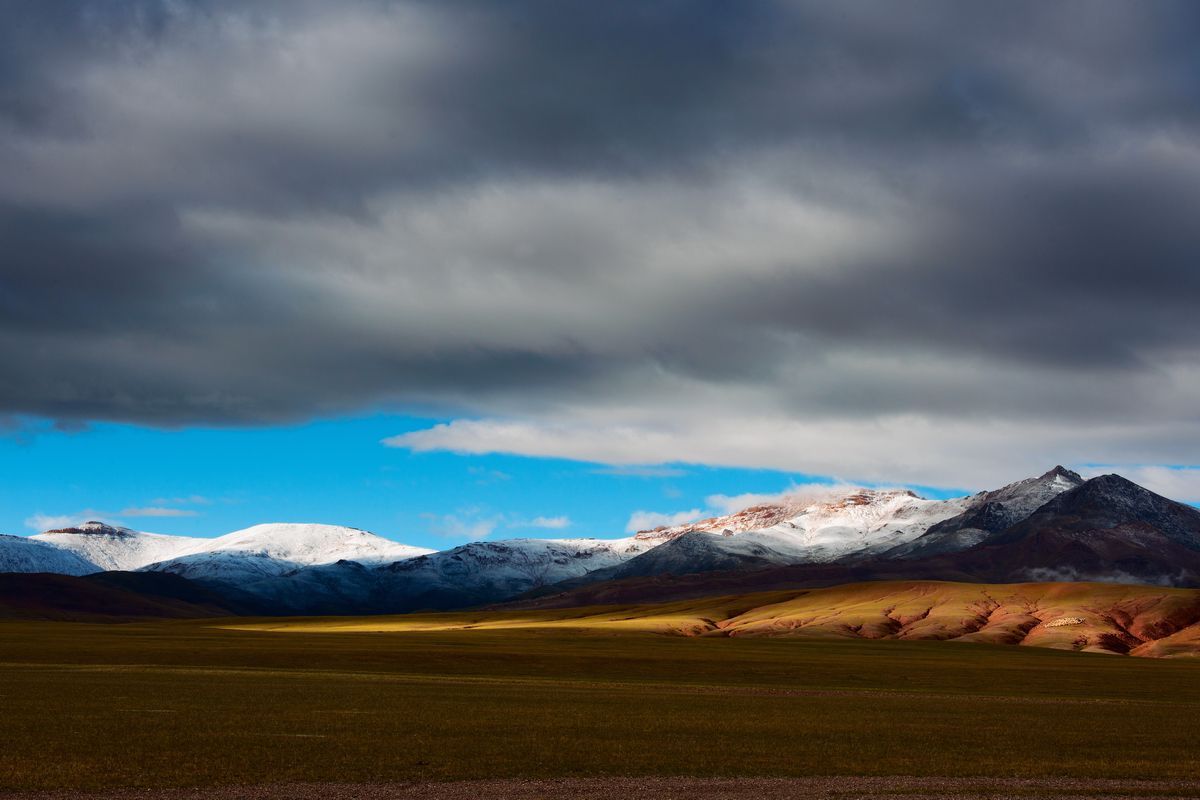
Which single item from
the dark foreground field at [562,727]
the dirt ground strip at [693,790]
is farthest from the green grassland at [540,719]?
the dirt ground strip at [693,790]

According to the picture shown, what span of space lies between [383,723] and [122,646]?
79.4 m

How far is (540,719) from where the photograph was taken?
53.1m

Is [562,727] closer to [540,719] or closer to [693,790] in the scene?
[540,719]

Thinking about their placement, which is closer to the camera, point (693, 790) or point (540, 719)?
point (693, 790)

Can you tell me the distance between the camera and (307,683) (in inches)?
2889

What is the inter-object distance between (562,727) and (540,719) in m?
3.47

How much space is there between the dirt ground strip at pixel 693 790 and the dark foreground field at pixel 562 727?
0.59 ft

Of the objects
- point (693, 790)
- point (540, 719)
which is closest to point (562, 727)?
point (540, 719)

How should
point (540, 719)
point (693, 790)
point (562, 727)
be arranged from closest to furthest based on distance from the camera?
1. point (693, 790)
2. point (562, 727)
3. point (540, 719)

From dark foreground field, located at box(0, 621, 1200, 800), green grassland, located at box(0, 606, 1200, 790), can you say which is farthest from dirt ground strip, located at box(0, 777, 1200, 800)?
green grassland, located at box(0, 606, 1200, 790)

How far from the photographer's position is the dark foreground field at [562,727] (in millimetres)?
35719

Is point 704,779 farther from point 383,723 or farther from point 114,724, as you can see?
point 114,724

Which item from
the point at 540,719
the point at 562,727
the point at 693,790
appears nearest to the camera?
the point at 693,790

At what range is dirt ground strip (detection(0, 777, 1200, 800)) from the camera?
3203 centimetres
